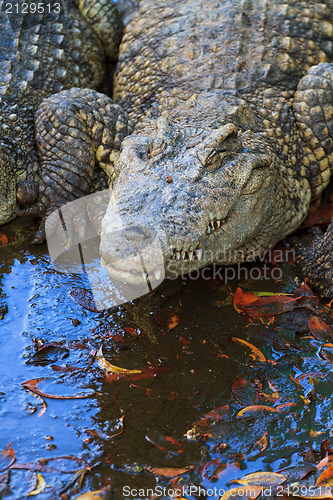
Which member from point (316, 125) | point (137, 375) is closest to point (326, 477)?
point (137, 375)

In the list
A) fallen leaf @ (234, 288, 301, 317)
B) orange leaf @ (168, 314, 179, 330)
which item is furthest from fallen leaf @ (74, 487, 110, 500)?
fallen leaf @ (234, 288, 301, 317)

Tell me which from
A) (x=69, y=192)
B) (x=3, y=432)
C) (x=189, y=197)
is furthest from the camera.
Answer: (x=69, y=192)

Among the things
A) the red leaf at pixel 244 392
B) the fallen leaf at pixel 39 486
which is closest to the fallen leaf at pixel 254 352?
the red leaf at pixel 244 392

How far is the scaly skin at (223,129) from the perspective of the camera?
125 inches

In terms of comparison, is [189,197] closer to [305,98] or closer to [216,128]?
[216,128]

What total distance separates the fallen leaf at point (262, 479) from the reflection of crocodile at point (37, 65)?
8.75 feet

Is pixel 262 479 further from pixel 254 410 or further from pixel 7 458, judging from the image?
pixel 7 458

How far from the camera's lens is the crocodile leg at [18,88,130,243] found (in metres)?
4.23

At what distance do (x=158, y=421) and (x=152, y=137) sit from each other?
1828 millimetres

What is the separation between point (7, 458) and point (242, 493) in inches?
44.5

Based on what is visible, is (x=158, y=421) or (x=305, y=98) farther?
(x=305, y=98)

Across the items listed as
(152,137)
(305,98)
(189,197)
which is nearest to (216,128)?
(152,137)

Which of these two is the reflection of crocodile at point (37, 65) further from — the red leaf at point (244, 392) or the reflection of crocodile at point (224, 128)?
the red leaf at point (244, 392)

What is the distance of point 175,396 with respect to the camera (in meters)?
2.95
